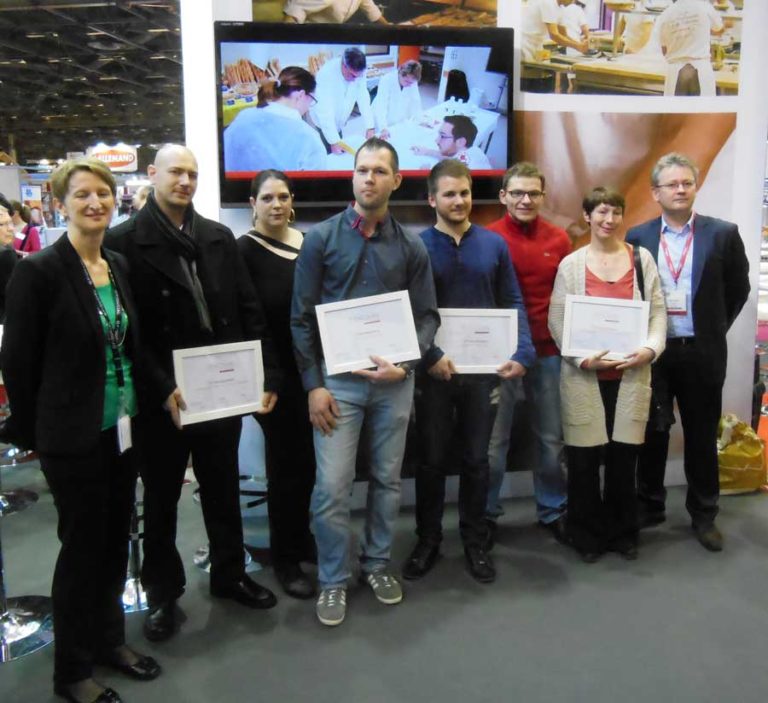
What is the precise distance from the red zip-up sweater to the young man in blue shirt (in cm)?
21

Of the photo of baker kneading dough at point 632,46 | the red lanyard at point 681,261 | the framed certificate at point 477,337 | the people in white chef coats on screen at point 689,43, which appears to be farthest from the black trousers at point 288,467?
the people in white chef coats on screen at point 689,43

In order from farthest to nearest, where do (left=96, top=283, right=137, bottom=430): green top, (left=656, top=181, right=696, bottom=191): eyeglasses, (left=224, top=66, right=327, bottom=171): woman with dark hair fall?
(left=224, top=66, right=327, bottom=171): woman with dark hair < (left=656, top=181, right=696, bottom=191): eyeglasses < (left=96, top=283, right=137, bottom=430): green top

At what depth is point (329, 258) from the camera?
2668 mm

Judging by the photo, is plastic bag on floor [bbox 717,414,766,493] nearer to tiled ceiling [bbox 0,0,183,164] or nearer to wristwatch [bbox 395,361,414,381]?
wristwatch [bbox 395,361,414,381]

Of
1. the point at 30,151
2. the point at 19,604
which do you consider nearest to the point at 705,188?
the point at 19,604

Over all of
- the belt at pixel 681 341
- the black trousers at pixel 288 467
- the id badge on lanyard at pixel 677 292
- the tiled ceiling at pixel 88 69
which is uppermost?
the tiled ceiling at pixel 88 69

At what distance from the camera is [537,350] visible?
130 inches

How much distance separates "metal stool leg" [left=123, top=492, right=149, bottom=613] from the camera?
2864 millimetres

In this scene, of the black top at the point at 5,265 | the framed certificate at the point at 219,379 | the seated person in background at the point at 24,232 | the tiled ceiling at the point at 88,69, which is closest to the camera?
the framed certificate at the point at 219,379

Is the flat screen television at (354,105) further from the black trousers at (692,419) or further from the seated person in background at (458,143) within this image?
the black trousers at (692,419)

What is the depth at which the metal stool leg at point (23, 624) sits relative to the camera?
2605 millimetres

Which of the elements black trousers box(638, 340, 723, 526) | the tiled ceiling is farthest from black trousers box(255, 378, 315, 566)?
the tiled ceiling

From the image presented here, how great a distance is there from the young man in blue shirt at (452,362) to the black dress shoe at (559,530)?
497 millimetres

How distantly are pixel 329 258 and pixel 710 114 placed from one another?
2.55 metres
